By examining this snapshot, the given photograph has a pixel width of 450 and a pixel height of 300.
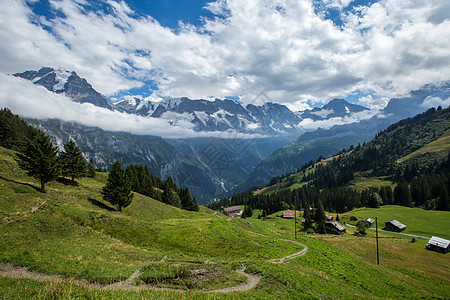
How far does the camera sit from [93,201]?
158 ft

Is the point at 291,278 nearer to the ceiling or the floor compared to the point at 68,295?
nearer to the floor

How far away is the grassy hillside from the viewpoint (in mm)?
15648

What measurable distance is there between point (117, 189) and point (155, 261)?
3081 cm

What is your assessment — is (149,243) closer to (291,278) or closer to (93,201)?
(291,278)

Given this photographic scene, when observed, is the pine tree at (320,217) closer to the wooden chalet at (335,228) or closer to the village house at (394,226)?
the wooden chalet at (335,228)

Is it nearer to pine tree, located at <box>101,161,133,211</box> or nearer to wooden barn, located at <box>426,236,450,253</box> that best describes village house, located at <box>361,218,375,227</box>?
wooden barn, located at <box>426,236,450,253</box>

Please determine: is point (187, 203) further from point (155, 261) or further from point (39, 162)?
point (155, 261)

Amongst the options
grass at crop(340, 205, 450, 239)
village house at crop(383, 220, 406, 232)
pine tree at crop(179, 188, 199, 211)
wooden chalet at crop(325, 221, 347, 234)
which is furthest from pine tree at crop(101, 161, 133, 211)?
grass at crop(340, 205, 450, 239)

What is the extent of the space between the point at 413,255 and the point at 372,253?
12.6 m

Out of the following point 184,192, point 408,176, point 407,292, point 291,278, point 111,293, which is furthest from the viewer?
point 408,176

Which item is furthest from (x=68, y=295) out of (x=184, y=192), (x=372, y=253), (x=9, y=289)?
(x=184, y=192)

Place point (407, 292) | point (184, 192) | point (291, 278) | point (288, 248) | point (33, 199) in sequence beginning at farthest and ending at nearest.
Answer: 1. point (184, 192)
2. point (288, 248)
3. point (33, 199)
4. point (407, 292)
5. point (291, 278)

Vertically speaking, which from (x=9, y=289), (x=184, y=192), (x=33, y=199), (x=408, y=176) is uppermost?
(x=408, y=176)

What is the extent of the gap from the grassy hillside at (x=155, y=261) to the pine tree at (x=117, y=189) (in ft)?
15.2
